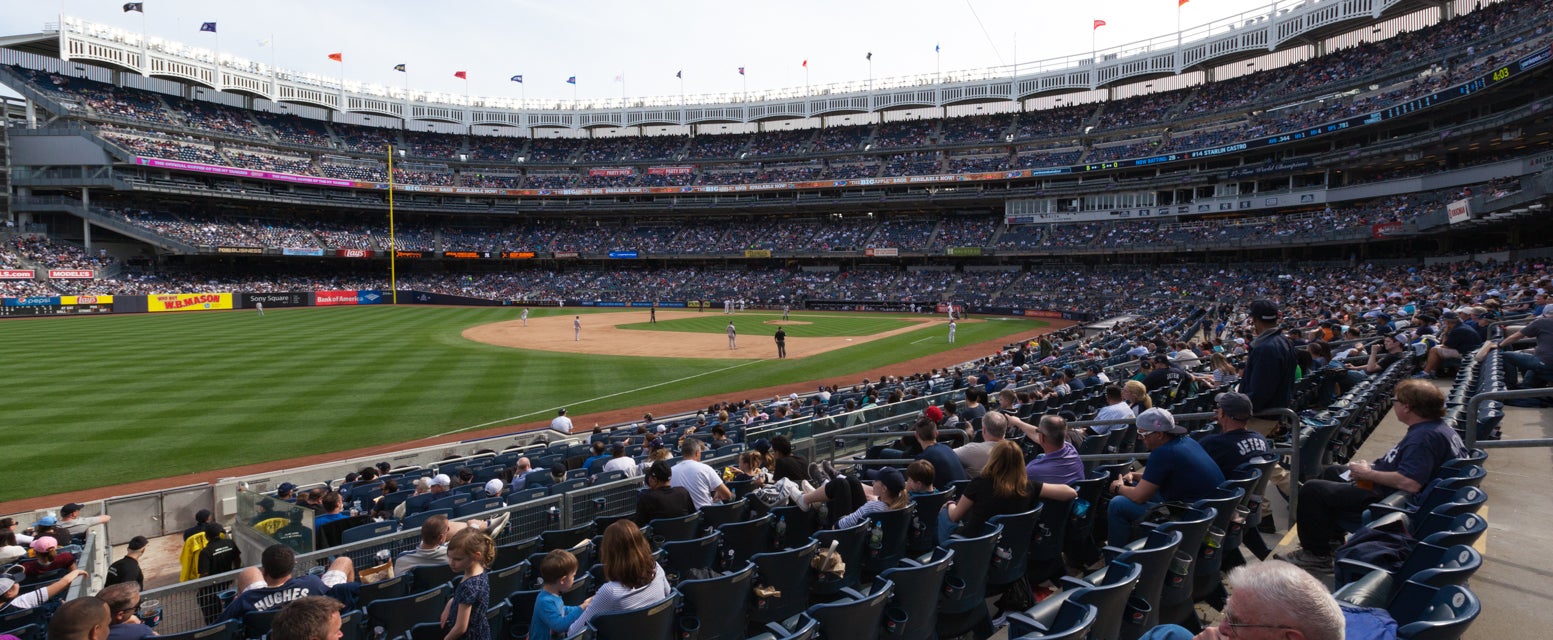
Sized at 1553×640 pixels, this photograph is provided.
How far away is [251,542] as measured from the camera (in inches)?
412

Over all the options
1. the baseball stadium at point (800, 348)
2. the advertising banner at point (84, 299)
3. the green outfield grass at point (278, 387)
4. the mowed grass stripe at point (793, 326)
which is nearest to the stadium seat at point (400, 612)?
the baseball stadium at point (800, 348)

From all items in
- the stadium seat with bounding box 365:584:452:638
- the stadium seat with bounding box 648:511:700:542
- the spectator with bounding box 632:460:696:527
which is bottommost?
Result: the stadium seat with bounding box 365:584:452:638

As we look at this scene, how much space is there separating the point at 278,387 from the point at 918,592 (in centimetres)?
2624

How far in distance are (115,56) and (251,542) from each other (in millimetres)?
77234

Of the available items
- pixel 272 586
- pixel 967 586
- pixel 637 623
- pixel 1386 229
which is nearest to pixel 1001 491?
pixel 967 586

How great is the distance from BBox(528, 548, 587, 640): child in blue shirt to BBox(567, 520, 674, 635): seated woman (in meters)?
0.12

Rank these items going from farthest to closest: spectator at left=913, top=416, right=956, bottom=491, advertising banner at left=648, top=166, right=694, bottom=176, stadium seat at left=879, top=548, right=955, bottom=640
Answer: advertising banner at left=648, top=166, right=694, bottom=176
spectator at left=913, top=416, right=956, bottom=491
stadium seat at left=879, top=548, right=955, bottom=640

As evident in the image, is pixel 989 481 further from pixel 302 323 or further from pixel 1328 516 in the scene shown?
pixel 302 323

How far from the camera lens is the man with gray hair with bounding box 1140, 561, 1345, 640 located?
2320 millimetres

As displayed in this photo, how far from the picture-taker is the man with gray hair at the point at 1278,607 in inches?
91.4

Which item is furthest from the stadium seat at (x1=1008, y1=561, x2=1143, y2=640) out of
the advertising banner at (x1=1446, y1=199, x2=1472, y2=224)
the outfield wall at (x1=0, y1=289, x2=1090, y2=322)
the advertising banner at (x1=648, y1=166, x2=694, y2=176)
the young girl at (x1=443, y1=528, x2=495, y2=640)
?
the advertising banner at (x1=648, y1=166, x2=694, y2=176)

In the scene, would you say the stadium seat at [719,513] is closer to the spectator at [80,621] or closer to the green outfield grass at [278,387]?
the spectator at [80,621]

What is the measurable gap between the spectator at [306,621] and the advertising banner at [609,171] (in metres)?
83.3

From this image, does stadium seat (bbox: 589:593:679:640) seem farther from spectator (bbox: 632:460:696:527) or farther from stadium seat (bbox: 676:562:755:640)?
spectator (bbox: 632:460:696:527)
